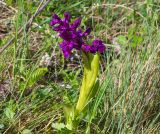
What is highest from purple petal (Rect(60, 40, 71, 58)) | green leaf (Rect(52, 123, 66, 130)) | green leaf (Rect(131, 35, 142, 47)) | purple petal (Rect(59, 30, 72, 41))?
purple petal (Rect(59, 30, 72, 41))

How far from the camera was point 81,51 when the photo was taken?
4.66 ft

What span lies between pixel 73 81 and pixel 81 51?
1.40 ft

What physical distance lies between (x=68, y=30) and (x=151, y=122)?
1.52 ft

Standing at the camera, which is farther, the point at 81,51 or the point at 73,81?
the point at 73,81

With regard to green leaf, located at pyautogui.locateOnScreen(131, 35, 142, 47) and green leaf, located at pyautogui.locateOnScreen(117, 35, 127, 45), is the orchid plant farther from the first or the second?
green leaf, located at pyautogui.locateOnScreen(117, 35, 127, 45)

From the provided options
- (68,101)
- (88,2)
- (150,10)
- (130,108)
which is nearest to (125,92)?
(130,108)

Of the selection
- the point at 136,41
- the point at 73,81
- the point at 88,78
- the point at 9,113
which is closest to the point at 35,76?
the point at 73,81

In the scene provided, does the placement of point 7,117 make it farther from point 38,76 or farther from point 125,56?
point 125,56

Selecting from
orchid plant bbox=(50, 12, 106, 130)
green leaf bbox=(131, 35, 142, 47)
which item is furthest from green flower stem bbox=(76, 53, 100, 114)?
green leaf bbox=(131, 35, 142, 47)

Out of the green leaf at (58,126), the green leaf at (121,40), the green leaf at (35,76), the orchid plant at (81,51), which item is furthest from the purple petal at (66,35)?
the green leaf at (121,40)

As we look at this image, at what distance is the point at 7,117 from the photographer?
159 cm

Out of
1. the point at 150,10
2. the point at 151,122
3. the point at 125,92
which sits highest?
the point at 150,10

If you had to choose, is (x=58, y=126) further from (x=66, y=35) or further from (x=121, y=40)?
(x=121, y=40)

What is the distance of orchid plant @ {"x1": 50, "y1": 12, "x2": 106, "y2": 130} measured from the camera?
1380 millimetres
